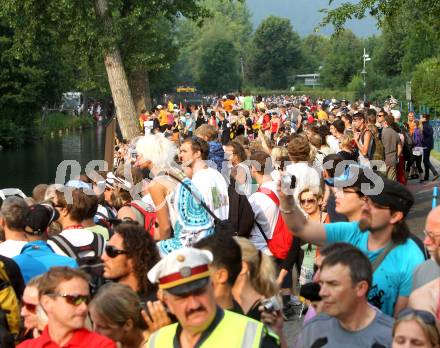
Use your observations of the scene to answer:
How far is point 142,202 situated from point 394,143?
8.53 meters

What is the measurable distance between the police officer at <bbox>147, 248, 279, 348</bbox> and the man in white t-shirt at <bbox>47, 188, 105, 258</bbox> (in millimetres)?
2825

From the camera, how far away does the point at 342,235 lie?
17.7ft

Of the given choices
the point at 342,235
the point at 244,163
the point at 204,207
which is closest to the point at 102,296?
the point at 342,235

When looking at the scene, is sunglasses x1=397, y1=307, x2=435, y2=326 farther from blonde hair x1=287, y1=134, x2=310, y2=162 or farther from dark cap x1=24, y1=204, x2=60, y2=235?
blonde hair x1=287, y1=134, x2=310, y2=162

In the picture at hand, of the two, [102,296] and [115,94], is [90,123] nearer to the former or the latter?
[115,94]

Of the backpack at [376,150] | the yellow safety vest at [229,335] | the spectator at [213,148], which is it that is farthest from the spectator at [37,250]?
the backpack at [376,150]

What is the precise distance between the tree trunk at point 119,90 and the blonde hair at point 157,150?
21.6 meters

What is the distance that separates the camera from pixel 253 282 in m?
4.94

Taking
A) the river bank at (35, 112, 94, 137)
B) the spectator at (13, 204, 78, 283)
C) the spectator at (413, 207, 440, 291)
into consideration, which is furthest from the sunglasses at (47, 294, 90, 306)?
the river bank at (35, 112, 94, 137)

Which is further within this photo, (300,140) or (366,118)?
(366,118)

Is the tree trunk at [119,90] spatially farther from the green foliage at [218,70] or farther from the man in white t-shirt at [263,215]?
the green foliage at [218,70]

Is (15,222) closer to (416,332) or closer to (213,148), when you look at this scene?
(416,332)

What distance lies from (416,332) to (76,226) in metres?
3.58

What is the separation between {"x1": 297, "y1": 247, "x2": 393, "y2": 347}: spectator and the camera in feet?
14.3
